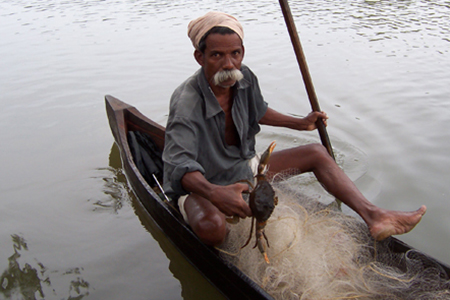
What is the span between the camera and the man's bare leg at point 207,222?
8.46 feet

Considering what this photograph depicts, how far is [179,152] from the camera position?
258 centimetres

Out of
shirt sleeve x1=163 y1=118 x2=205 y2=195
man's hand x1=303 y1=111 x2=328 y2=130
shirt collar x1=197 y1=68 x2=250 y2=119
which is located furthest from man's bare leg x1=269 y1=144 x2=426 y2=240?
shirt sleeve x1=163 y1=118 x2=205 y2=195

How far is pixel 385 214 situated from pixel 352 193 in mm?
314

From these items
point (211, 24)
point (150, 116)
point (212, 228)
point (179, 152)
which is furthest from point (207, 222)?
point (150, 116)

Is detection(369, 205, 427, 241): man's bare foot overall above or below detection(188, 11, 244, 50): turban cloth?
below

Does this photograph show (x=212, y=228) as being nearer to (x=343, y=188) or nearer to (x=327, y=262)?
(x=327, y=262)

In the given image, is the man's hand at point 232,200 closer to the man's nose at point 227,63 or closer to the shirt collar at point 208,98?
the shirt collar at point 208,98

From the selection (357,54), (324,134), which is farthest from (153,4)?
(324,134)

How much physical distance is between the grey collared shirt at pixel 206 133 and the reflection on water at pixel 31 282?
3.74 ft

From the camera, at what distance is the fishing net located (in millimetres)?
2422

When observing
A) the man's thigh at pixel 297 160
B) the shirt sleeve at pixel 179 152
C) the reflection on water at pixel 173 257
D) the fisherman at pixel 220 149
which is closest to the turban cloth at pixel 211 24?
the fisherman at pixel 220 149

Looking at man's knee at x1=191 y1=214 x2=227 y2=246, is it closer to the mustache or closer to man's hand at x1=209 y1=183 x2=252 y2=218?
man's hand at x1=209 y1=183 x2=252 y2=218

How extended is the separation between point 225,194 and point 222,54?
946mm

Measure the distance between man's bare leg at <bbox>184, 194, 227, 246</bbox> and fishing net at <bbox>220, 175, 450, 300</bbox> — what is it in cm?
13
